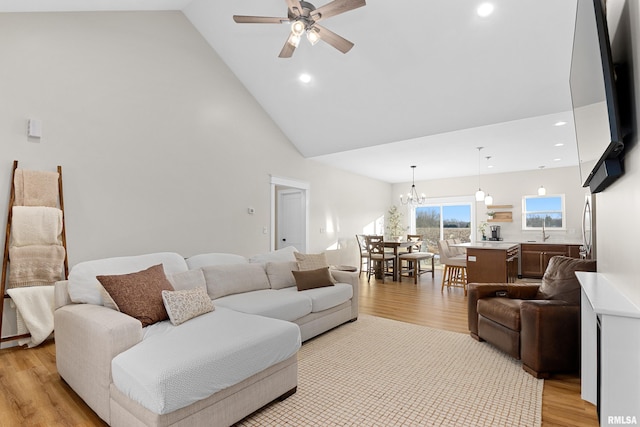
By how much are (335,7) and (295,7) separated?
0.33 m

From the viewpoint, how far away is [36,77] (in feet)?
10.4

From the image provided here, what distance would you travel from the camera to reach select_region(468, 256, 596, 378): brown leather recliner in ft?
8.18

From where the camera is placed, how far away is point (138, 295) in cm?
234

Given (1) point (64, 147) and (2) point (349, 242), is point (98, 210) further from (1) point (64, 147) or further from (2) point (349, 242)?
(2) point (349, 242)

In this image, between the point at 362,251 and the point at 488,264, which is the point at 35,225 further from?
the point at 362,251

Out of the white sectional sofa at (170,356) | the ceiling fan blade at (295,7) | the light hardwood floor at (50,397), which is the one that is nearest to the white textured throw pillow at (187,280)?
the white sectional sofa at (170,356)

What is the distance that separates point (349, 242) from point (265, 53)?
4.78 m

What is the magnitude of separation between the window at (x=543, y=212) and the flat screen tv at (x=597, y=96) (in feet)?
21.0

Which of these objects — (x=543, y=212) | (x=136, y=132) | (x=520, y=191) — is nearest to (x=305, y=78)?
(x=136, y=132)

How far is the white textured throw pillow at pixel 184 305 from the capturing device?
2.35m

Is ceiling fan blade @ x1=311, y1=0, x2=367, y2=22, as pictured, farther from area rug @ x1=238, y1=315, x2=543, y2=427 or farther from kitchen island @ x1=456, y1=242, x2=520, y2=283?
kitchen island @ x1=456, y1=242, x2=520, y2=283

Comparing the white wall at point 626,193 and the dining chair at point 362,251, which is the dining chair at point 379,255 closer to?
the dining chair at point 362,251

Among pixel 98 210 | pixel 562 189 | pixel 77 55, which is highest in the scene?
pixel 77 55

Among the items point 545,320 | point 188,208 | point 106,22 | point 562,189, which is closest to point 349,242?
point 188,208
